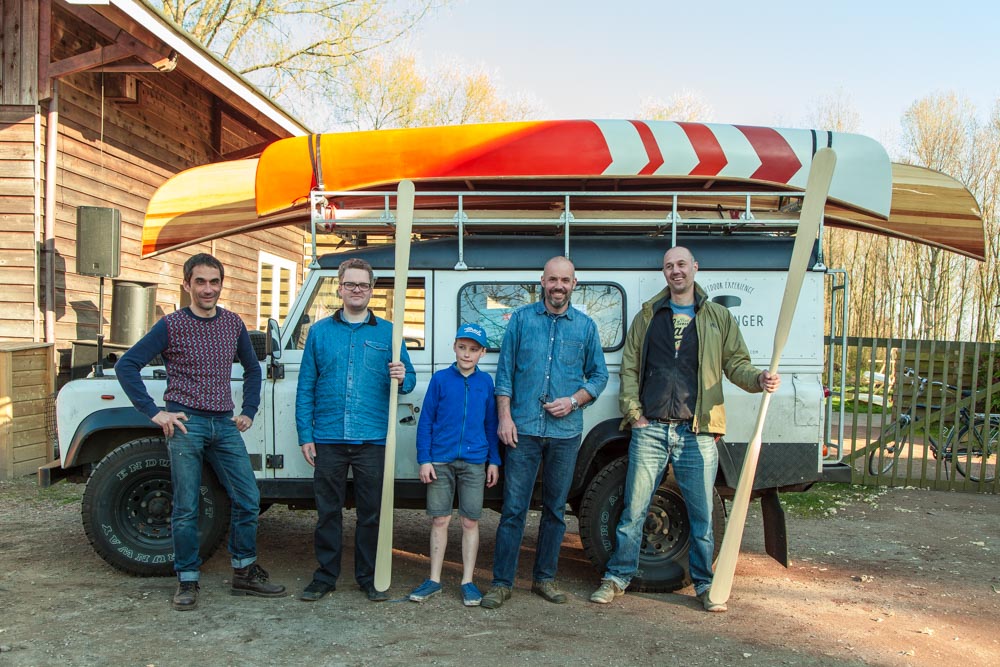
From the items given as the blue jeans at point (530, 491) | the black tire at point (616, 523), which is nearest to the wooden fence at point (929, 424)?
the black tire at point (616, 523)

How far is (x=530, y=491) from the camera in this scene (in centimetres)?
489

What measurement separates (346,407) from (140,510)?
1.57 meters

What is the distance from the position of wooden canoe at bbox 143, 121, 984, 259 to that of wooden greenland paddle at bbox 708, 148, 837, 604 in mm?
663

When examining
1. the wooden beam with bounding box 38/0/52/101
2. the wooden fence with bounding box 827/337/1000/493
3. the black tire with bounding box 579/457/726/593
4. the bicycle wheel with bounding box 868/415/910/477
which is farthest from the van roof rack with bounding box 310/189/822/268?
the wooden beam with bounding box 38/0/52/101

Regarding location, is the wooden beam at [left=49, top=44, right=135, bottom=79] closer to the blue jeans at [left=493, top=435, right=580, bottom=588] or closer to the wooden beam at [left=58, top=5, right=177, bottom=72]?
the wooden beam at [left=58, top=5, right=177, bottom=72]

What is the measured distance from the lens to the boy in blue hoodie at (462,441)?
477cm

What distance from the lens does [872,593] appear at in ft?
17.3

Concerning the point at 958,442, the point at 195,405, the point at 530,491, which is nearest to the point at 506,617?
the point at 530,491

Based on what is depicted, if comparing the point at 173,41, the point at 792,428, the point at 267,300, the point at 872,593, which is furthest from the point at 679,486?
the point at 267,300

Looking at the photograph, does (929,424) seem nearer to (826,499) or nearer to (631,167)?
(826,499)

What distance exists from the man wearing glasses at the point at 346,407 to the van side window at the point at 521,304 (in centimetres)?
63

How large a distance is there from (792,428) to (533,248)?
195 cm

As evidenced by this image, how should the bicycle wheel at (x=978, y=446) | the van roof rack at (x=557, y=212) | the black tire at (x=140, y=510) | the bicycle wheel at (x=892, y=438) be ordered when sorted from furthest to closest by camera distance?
the bicycle wheel at (x=978, y=446)
the bicycle wheel at (x=892, y=438)
the van roof rack at (x=557, y=212)
the black tire at (x=140, y=510)

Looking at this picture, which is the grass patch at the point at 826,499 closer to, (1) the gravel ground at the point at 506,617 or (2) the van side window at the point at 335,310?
(1) the gravel ground at the point at 506,617
